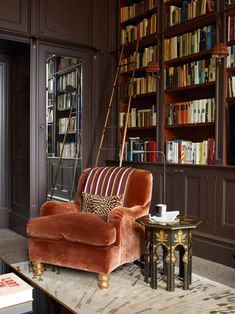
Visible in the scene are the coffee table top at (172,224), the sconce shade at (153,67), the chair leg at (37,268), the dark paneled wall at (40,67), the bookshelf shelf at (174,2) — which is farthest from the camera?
the dark paneled wall at (40,67)

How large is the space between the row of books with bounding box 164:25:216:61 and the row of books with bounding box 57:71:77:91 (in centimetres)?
122

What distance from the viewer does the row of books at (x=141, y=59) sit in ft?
14.7

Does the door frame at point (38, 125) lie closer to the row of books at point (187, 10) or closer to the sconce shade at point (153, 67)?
the sconce shade at point (153, 67)

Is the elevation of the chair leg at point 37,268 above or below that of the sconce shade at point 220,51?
below

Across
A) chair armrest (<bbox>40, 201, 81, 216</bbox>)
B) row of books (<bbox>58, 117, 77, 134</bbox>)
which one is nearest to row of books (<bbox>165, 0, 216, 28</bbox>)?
row of books (<bbox>58, 117, 77, 134</bbox>)

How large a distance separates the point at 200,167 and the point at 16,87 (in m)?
2.55

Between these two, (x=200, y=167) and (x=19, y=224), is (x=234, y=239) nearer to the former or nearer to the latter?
(x=200, y=167)

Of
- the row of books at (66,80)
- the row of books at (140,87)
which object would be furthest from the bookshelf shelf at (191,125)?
the row of books at (66,80)

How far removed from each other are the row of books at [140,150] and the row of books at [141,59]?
2.97ft

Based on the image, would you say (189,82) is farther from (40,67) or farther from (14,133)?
(14,133)

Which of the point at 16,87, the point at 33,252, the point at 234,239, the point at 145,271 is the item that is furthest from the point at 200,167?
the point at 16,87

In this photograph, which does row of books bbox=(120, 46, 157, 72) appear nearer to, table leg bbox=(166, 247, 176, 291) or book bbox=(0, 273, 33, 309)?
table leg bbox=(166, 247, 176, 291)

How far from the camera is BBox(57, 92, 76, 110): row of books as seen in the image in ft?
15.3

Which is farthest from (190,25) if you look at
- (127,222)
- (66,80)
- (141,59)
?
(127,222)
